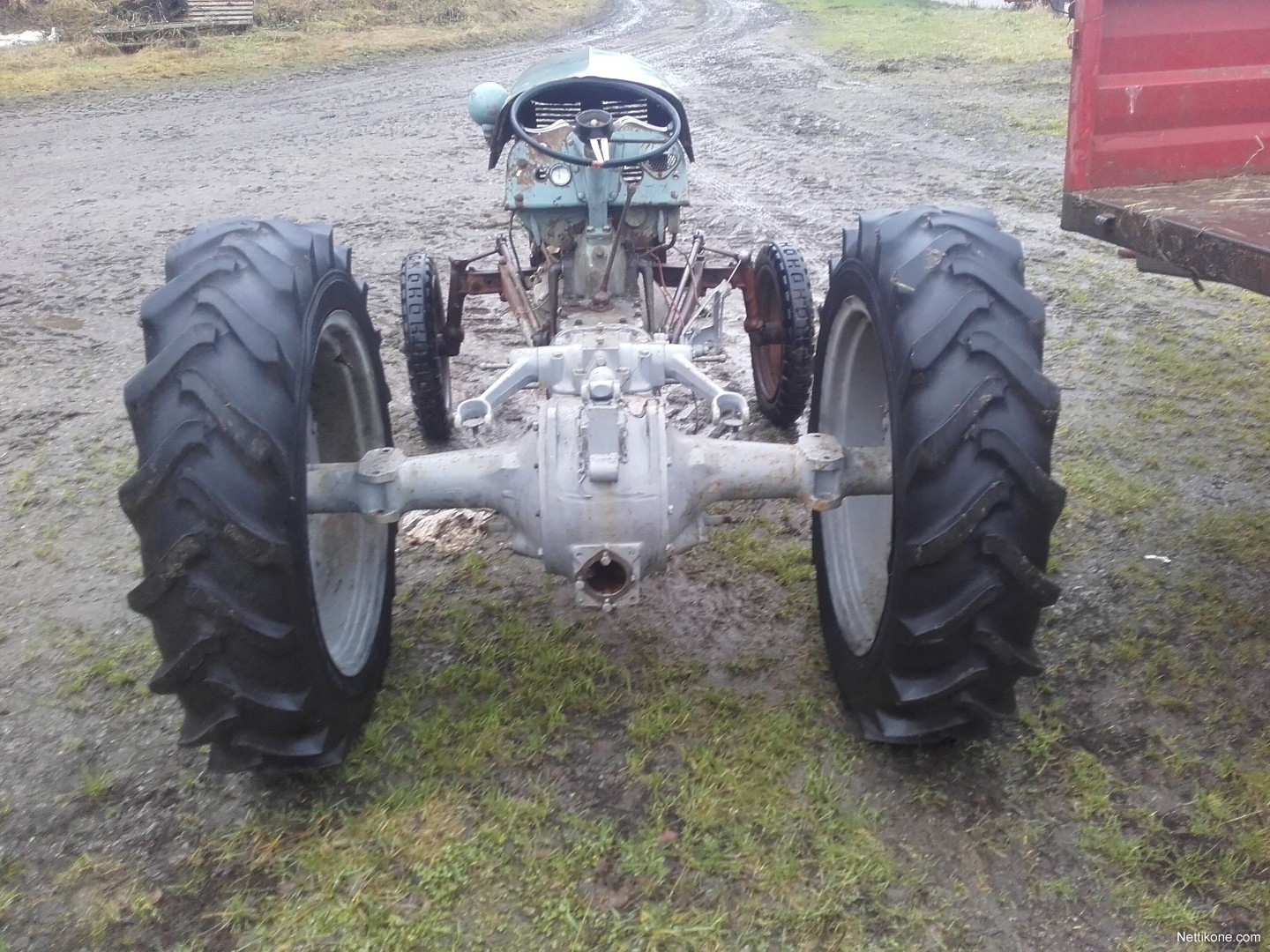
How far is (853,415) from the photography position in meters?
3.09

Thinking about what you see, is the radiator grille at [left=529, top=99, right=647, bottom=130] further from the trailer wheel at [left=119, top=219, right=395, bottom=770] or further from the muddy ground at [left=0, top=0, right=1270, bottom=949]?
the trailer wheel at [left=119, top=219, right=395, bottom=770]

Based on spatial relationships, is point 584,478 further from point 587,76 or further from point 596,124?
point 587,76

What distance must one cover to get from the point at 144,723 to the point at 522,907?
129cm

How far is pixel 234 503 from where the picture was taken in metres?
2.15

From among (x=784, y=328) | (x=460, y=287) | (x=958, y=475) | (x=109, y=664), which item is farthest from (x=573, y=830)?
(x=460, y=287)

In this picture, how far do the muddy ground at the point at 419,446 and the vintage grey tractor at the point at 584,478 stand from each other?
341 mm

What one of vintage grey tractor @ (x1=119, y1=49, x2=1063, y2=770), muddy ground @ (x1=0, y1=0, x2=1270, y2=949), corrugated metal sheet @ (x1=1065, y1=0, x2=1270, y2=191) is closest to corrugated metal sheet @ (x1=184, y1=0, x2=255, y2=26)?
muddy ground @ (x1=0, y1=0, x2=1270, y2=949)

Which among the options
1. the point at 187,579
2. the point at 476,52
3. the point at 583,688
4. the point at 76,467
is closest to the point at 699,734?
the point at 583,688

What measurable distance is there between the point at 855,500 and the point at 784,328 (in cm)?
123

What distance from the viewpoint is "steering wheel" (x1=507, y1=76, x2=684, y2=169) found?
3170mm

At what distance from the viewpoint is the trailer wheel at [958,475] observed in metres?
2.21

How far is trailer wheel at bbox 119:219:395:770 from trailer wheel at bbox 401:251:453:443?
1554 mm

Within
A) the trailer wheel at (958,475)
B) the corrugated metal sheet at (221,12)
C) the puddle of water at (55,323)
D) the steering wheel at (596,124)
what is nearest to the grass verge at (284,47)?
the corrugated metal sheet at (221,12)

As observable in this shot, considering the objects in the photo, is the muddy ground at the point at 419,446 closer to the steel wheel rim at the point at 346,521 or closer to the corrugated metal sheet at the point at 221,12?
the steel wheel rim at the point at 346,521
